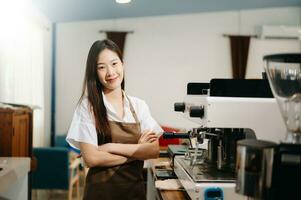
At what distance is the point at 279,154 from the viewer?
0.83 metres

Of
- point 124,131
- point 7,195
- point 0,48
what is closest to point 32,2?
point 0,48

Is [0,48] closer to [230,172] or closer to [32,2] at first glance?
[32,2]

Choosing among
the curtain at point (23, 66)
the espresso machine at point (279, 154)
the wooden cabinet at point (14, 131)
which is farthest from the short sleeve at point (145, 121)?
the curtain at point (23, 66)

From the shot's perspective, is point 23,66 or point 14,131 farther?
point 23,66

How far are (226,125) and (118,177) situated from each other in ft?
1.90

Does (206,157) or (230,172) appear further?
(206,157)

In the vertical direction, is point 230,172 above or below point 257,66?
below

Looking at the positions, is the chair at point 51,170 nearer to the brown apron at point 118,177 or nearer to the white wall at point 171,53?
the white wall at point 171,53

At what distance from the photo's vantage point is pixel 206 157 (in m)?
1.55

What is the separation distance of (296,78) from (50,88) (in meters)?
4.40

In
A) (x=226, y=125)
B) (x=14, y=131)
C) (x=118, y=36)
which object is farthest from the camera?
(x=118, y=36)

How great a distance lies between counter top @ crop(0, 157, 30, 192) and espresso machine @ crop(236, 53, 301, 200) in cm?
148

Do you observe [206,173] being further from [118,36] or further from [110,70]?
[118,36]

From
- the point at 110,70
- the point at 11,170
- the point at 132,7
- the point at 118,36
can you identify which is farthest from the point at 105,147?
the point at 118,36
